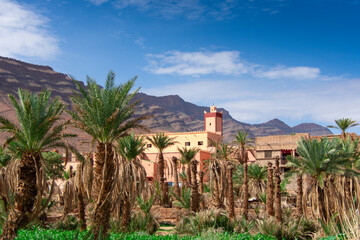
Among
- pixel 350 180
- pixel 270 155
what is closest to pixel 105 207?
pixel 350 180

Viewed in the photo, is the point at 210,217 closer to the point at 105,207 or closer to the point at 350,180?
the point at 105,207

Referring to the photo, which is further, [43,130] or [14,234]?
[43,130]

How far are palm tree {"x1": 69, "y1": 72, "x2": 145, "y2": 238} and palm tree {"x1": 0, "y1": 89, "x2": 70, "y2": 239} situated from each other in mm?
1228

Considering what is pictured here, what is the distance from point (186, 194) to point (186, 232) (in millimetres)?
5903

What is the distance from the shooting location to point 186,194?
24453 millimetres

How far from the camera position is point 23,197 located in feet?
48.4

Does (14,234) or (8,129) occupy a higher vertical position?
(8,129)

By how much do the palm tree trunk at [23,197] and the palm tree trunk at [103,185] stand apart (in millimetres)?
2403

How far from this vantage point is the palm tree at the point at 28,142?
14719mm

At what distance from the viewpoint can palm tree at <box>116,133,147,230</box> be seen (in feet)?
65.9

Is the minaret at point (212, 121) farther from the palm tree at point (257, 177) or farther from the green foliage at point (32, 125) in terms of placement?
the green foliage at point (32, 125)

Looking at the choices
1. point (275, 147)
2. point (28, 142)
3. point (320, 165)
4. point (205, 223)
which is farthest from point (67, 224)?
point (275, 147)

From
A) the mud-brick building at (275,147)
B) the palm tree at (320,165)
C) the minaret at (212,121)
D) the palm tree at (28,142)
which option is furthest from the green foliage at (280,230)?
the minaret at (212,121)

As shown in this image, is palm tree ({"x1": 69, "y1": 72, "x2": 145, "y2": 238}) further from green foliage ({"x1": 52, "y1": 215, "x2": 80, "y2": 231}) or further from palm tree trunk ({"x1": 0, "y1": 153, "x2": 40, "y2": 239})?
green foliage ({"x1": 52, "y1": 215, "x2": 80, "y2": 231})
